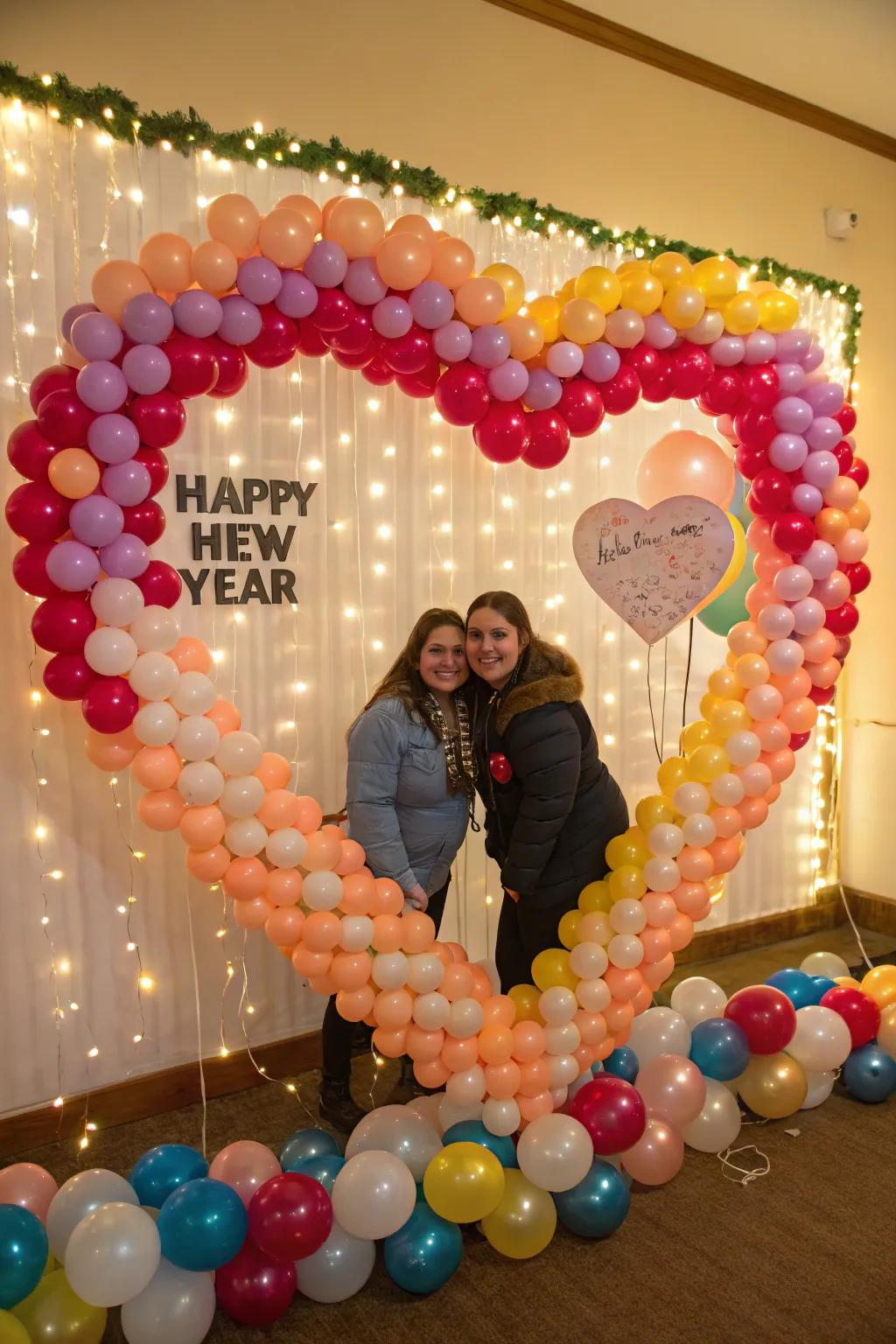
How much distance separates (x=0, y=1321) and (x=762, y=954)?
10.6 feet

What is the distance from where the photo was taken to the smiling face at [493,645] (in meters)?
2.60

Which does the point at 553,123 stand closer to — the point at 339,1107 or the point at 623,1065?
the point at 623,1065

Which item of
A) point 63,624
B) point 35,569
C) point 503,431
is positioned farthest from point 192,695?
point 503,431

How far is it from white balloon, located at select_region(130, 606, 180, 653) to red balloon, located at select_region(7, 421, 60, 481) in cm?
36

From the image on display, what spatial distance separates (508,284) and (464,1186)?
83.1 inches

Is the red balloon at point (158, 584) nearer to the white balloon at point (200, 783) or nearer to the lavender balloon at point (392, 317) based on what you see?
the white balloon at point (200, 783)

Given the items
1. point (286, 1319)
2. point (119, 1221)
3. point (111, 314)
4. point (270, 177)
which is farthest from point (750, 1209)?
point (270, 177)

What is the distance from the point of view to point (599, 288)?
259 centimetres

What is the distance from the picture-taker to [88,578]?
7.22 feet

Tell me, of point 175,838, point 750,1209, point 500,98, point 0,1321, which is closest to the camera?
point 0,1321

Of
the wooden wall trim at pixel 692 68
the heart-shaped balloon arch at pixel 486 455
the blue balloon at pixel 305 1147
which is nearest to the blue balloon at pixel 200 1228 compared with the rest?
the blue balloon at pixel 305 1147

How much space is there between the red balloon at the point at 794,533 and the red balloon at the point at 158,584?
5.45 ft

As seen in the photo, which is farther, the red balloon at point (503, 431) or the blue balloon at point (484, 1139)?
the red balloon at point (503, 431)

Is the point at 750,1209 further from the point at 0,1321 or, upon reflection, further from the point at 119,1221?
the point at 0,1321
